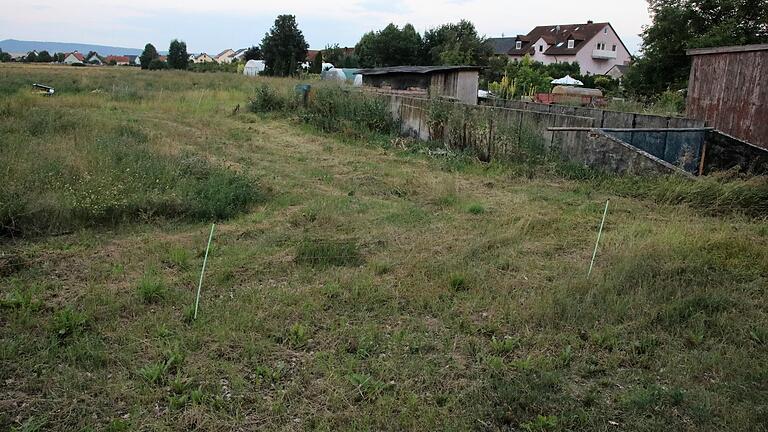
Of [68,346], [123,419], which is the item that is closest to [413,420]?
[123,419]

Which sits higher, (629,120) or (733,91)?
(733,91)

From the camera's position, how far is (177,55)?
5531 cm

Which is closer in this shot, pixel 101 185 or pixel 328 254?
pixel 328 254

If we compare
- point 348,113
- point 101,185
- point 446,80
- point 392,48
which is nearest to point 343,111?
point 348,113

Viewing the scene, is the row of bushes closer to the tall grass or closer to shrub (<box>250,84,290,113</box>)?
shrub (<box>250,84,290,113</box>)

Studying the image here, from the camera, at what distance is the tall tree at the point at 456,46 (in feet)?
128

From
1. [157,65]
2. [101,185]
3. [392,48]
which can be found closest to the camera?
[101,185]

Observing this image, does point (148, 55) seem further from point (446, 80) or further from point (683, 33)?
point (683, 33)

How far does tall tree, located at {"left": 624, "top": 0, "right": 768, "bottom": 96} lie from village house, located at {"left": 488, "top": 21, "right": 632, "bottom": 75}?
3244cm

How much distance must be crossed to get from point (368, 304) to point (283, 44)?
49384mm

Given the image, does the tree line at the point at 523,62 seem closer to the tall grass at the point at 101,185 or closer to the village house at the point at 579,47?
the village house at the point at 579,47

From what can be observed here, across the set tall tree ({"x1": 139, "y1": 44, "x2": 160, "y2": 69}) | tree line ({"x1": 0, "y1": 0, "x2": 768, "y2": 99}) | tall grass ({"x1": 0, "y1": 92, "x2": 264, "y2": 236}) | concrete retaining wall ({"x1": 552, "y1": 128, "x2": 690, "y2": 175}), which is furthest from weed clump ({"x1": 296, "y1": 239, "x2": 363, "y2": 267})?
tall tree ({"x1": 139, "y1": 44, "x2": 160, "y2": 69})

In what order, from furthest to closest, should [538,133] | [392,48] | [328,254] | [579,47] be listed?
[579,47]
[392,48]
[538,133]
[328,254]

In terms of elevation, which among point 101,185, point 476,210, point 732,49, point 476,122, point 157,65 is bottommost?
point 476,210
